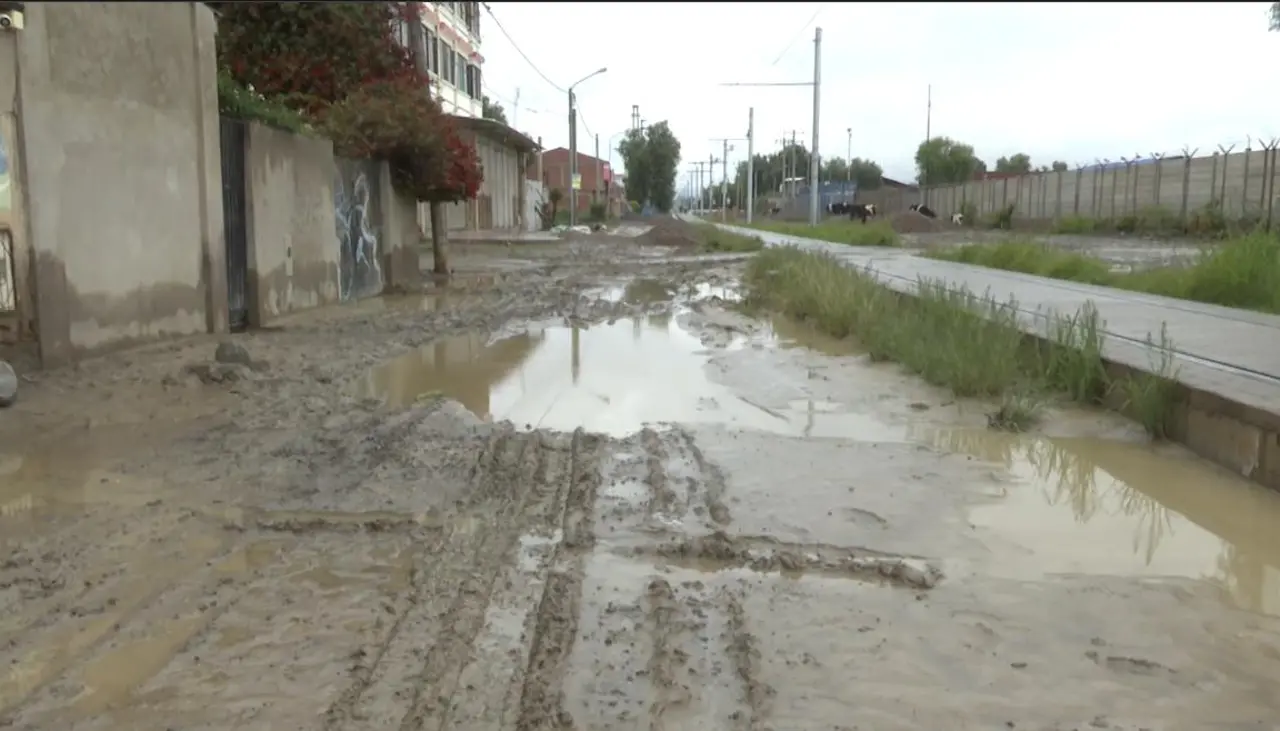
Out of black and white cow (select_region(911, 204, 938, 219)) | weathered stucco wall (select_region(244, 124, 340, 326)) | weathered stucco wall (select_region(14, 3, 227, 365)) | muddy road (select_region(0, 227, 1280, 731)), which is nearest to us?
muddy road (select_region(0, 227, 1280, 731))

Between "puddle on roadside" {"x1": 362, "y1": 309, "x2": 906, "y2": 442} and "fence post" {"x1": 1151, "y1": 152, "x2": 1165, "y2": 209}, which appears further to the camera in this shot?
"fence post" {"x1": 1151, "y1": 152, "x2": 1165, "y2": 209}

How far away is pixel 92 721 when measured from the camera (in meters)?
2.75

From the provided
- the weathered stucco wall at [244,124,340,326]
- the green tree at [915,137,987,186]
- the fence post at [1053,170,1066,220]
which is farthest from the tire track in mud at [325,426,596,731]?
the green tree at [915,137,987,186]

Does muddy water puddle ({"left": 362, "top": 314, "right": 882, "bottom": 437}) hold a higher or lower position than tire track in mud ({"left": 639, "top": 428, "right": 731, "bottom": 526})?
higher

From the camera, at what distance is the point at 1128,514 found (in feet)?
16.1

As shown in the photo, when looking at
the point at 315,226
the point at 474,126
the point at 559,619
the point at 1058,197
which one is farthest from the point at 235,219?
the point at 1058,197

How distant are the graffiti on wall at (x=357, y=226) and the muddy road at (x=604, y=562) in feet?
20.6

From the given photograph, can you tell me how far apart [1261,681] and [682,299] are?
12239 millimetres

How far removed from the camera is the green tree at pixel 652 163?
299 ft

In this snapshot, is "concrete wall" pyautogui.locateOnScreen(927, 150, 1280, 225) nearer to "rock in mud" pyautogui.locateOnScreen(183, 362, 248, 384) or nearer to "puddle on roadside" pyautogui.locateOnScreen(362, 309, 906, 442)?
"puddle on roadside" pyautogui.locateOnScreen(362, 309, 906, 442)

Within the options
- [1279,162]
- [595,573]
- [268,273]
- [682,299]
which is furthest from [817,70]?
[595,573]

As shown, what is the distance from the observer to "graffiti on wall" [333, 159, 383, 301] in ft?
44.6

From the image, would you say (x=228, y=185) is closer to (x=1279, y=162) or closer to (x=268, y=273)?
(x=268, y=273)

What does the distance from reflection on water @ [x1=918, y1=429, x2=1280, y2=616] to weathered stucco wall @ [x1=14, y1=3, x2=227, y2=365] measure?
602cm
